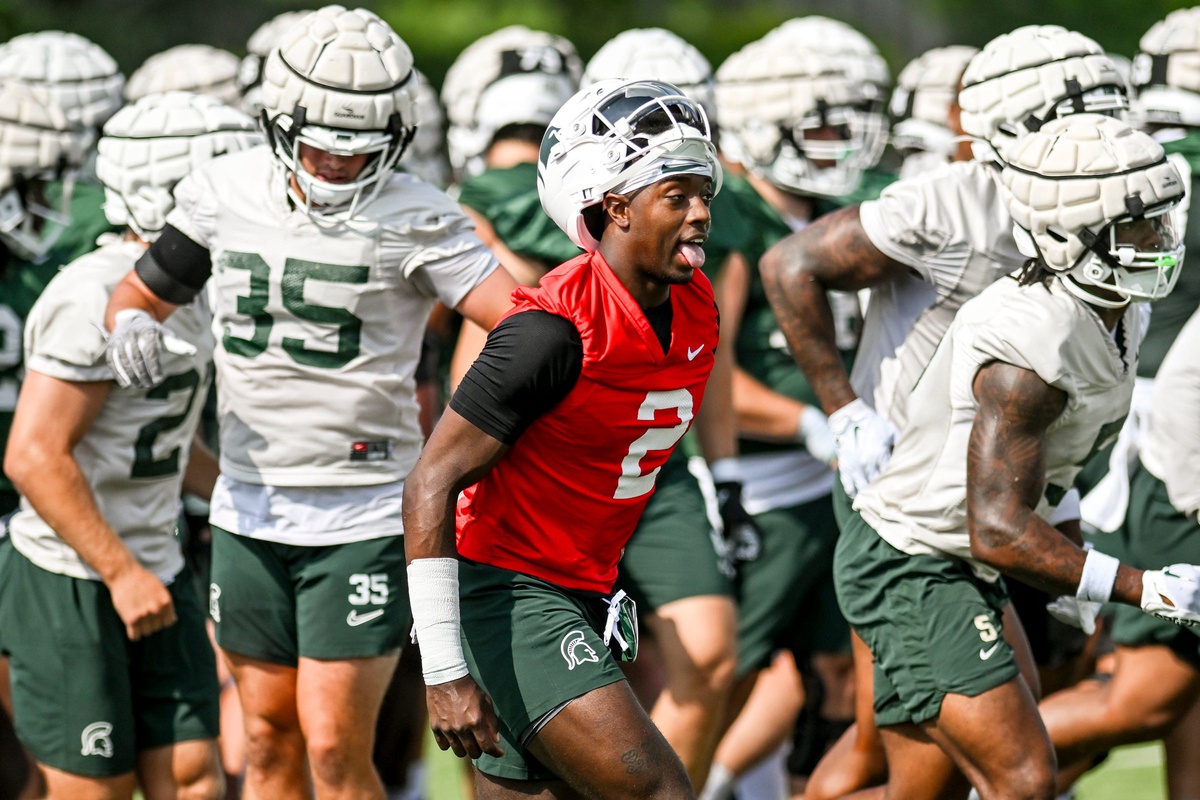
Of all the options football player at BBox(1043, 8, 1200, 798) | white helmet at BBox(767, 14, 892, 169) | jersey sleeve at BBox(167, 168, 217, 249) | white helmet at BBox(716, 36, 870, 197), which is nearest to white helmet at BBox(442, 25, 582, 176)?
white helmet at BBox(716, 36, 870, 197)

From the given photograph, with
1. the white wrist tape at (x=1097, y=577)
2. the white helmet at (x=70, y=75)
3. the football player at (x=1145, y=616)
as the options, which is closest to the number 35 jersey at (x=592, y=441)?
the white wrist tape at (x=1097, y=577)

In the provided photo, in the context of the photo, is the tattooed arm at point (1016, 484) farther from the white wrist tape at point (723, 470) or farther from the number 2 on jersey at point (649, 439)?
the white wrist tape at point (723, 470)

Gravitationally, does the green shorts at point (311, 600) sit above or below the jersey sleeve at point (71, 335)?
below

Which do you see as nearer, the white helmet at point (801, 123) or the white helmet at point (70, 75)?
the white helmet at point (801, 123)

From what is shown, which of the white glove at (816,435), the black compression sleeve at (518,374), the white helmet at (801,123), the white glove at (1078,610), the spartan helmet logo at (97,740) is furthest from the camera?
the white helmet at (801,123)

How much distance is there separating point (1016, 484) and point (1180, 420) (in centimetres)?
126

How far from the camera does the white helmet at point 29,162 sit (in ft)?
A: 18.3

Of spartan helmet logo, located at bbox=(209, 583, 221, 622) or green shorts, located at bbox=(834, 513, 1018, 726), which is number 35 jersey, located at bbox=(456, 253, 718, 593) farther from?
spartan helmet logo, located at bbox=(209, 583, 221, 622)

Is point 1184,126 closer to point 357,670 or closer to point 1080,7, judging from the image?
point 357,670

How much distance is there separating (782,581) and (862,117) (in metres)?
1.76

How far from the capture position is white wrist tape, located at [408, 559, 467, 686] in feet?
12.0

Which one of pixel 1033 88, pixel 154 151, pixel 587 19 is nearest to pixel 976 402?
pixel 1033 88

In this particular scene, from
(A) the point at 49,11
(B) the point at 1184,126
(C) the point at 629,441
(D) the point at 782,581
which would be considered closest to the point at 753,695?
(D) the point at 782,581

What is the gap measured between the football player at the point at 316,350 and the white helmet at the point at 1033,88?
1313 millimetres
